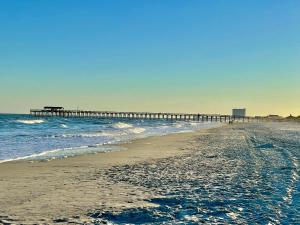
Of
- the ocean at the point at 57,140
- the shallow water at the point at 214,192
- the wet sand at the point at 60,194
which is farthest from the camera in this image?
the ocean at the point at 57,140

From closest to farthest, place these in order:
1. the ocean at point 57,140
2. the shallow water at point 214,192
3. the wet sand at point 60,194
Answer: the shallow water at point 214,192 → the wet sand at point 60,194 → the ocean at point 57,140

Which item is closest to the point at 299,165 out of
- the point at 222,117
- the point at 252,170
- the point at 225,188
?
the point at 252,170

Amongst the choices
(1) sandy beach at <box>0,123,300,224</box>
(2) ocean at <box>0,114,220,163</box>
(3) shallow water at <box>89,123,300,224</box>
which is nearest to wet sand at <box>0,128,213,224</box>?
(1) sandy beach at <box>0,123,300,224</box>

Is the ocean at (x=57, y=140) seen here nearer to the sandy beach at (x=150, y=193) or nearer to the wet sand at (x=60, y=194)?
the wet sand at (x=60, y=194)

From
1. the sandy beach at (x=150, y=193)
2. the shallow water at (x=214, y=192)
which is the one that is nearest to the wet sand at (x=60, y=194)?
the sandy beach at (x=150, y=193)

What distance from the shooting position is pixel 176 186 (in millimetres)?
9164

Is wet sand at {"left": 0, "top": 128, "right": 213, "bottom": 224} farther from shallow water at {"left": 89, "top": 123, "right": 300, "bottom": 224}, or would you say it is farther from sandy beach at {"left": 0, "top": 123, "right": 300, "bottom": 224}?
shallow water at {"left": 89, "top": 123, "right": 300, "bottom": 224}

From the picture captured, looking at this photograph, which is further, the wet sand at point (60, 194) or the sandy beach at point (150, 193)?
the wet sand at point (60, 194)

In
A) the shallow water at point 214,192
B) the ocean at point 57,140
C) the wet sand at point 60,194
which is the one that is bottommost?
the ocean at point 57,140

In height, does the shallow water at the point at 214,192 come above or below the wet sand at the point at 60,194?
above

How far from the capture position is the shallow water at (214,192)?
6327 mm

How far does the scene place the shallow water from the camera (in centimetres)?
633

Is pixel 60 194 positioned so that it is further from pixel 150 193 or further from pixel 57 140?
pixel 57 140

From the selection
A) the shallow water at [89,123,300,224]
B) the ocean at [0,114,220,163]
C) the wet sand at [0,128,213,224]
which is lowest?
the ocean at [0,114,220,163]
